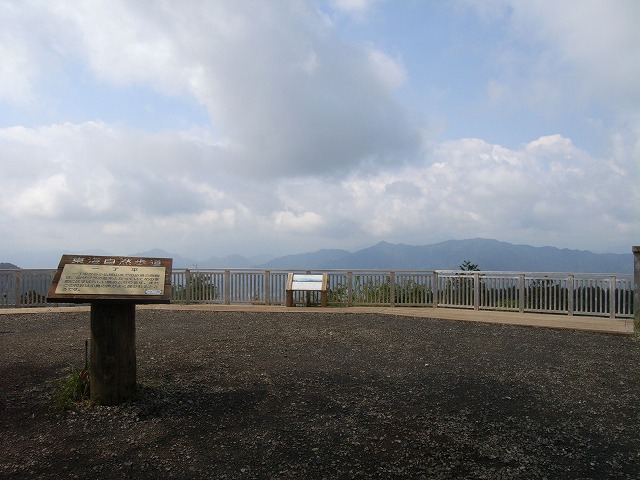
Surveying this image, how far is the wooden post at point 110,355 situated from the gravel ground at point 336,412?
23 cm

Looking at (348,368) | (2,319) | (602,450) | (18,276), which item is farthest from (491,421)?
(18,276)

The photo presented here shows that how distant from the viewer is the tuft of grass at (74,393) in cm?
545

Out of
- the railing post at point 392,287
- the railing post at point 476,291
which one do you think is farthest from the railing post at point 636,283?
the railing post at point 392,287

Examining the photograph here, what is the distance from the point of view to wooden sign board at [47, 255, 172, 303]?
18.3ft

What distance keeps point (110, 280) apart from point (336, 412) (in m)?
3.08

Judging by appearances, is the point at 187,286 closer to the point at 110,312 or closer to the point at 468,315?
the point at 468,315

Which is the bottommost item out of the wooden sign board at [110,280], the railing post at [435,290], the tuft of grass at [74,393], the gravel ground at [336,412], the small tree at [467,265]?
the gravel ground at [336,412]

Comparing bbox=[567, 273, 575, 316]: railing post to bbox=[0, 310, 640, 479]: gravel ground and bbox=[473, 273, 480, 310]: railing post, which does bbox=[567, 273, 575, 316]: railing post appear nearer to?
bbox=[473, 273, 480, 310]: railing post

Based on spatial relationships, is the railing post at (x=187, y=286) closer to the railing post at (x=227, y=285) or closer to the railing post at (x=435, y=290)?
the railing post at (x=227, y=285)

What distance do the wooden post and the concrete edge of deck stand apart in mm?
8576

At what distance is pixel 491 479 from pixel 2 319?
513 inches

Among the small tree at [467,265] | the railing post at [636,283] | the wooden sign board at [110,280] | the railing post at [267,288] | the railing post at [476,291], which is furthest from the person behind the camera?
the small tree at [467,265]

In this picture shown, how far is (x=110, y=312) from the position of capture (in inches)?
221

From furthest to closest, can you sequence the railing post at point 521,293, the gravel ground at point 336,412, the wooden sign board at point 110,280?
the railing post at point 521,293
the wooden sign board at point 110,280
the gravel ground at point 336,412
